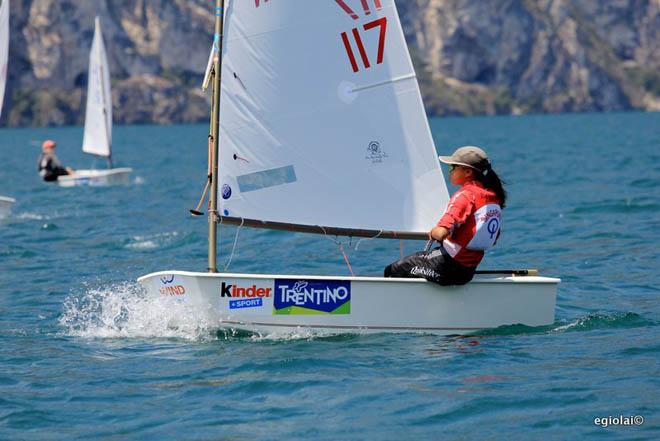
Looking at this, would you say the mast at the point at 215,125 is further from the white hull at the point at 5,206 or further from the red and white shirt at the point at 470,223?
the white hull at the point at 5,206

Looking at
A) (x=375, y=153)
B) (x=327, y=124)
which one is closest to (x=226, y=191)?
(x=327, y=124)

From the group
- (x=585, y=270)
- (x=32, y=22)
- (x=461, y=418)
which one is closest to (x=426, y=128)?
(x=461, y=418)

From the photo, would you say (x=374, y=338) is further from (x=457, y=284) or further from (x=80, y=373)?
(x=80, y=373)

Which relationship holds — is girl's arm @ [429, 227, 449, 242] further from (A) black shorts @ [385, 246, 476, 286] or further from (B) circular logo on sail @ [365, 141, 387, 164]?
(B) circular logo on sail @ [365, 141, 387, 164]

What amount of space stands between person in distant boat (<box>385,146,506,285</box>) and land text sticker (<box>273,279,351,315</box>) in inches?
27.2

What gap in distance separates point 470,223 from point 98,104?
91.9ft

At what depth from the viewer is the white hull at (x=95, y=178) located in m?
30.6

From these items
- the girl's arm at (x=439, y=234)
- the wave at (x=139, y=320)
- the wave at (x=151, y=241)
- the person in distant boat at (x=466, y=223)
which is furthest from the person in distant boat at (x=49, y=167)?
the girl's arm at (x=439, y=234)

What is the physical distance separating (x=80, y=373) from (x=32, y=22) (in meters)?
189

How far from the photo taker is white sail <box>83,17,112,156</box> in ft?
118

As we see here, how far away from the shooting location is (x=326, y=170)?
11367mm

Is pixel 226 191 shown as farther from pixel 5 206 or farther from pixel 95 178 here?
pixel 95 178

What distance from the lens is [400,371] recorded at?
31.1 feet

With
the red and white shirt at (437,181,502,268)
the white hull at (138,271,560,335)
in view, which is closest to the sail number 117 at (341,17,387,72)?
the red and white shirt at (437,181,502,268)
